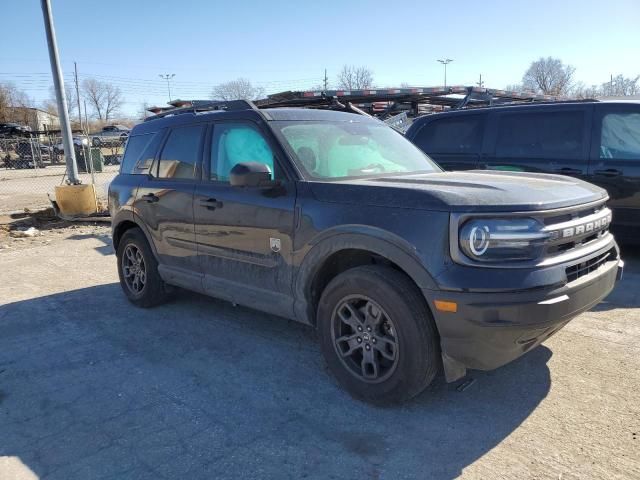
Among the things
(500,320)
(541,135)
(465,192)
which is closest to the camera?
(500,320)

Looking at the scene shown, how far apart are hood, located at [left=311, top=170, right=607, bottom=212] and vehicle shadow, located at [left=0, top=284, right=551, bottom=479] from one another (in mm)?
1260

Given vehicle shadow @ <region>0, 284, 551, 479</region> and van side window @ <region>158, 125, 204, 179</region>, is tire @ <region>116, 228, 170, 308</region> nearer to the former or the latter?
vehicle shadow @ <region>0, 284, 551, 479</region>

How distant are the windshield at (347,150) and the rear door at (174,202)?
3.50 ft

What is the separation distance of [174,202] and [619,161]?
4901 mm

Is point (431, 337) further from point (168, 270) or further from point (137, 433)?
point (168, 270)

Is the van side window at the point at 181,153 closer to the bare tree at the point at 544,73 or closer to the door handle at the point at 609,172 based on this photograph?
the door handle at the point at 609,172

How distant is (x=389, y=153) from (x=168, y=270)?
2377 mm

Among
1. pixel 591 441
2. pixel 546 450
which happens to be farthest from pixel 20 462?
pixel 591 441

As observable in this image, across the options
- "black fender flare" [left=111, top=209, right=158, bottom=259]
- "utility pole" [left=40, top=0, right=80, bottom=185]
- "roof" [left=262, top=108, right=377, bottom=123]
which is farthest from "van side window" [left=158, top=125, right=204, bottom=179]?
"utility pole" [left=40, top=0, right=80, bottom=185]

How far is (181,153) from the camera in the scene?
4.72 m

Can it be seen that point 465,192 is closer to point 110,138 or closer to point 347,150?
point 347,150

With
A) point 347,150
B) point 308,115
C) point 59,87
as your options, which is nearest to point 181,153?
point 308,115

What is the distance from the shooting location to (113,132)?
50500mm

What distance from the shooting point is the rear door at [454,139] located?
674 cm
